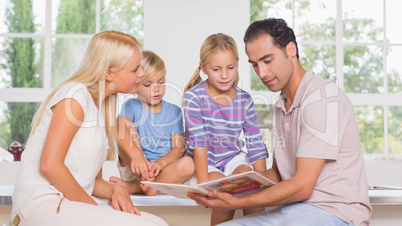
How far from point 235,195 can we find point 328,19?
3402mm

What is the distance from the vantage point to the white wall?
4129 mm

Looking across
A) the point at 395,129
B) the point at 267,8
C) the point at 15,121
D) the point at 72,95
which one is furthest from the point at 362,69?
the point at 72,95

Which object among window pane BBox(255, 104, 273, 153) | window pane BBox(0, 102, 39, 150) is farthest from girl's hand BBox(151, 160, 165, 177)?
window pane BBox(0, 102, 39, 150)

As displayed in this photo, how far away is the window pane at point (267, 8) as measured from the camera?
4.67 meters

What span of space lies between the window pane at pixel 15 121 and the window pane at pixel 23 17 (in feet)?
2.30

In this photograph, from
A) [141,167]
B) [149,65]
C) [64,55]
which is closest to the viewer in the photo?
[141,167]

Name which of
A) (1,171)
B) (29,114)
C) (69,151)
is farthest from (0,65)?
(69,151)

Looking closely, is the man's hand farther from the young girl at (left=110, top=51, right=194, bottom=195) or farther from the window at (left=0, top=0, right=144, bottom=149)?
the window at (left=0, top=0, right=144, bottom=149)

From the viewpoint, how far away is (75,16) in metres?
4.39

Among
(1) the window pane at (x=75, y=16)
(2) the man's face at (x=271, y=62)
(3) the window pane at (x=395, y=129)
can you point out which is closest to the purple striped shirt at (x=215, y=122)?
(2) the man's face at (x=271, y=62)

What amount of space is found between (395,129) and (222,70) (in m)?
3.08

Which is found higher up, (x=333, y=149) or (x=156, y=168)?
(x=333, y=149)

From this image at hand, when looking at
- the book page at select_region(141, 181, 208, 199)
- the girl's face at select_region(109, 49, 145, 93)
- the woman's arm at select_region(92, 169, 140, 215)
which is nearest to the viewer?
the book page at select_region(141, 181, 208, 199)

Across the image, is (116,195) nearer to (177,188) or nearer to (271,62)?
(177,188)
